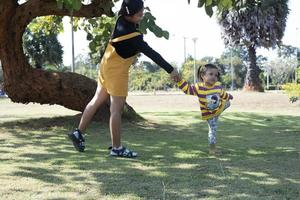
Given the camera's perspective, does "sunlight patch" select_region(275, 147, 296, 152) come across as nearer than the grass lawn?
No

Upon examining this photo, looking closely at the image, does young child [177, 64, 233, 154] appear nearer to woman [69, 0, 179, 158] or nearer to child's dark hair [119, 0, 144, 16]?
woman [69, 0, 179, 158]

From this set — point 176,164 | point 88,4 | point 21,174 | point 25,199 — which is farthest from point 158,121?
point 25,199

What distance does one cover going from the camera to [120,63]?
4734 millimetres

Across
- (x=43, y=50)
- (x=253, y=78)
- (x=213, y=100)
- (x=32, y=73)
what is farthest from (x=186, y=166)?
(x=43, y=50)

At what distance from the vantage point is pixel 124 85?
4820 mm

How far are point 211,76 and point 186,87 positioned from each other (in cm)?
33

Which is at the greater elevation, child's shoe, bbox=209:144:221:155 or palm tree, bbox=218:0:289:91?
palm tree, bbox=218:0:289:91

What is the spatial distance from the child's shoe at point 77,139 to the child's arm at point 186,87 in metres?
1.23

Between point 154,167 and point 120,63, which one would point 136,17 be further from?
point 154,167

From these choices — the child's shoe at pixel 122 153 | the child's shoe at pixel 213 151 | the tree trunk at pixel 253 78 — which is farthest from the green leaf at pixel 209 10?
the tree trunk at pixel 253 78

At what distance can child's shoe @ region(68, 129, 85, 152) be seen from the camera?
4.92 meters

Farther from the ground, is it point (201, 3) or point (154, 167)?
point (201, 3)

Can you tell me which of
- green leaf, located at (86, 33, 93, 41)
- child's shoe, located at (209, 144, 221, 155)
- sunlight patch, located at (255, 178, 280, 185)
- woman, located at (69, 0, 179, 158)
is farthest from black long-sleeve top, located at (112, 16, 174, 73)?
green leaf, located at (86, 33, 93, 41)

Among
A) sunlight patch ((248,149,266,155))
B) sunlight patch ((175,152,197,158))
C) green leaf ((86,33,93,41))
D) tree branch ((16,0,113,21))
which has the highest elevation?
tree branch ((16,0,113,21))
